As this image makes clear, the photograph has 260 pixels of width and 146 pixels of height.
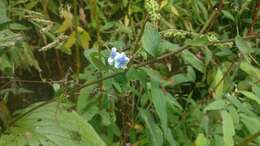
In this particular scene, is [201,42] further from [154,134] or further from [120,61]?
[154,134]

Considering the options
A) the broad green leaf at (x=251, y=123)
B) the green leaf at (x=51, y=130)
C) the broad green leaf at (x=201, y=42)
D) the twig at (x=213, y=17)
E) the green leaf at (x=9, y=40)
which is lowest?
the broad green leaf at (x=251, y=123)

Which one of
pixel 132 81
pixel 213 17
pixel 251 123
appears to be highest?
pixel 213 17

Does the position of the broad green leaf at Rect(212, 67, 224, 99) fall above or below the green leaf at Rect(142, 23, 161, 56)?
below

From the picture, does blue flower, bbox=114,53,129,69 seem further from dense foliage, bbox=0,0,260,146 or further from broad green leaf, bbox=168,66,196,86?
broad green leaf, bbox=168,66,196,86

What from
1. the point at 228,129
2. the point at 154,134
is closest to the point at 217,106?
the point at 228,129

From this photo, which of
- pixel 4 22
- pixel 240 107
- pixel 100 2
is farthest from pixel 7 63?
pixel 240 107

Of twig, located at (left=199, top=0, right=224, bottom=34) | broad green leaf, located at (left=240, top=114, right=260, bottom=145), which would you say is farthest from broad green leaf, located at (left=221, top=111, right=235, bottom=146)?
twig, located at (left=199, top=0, right=224, bottom=34)

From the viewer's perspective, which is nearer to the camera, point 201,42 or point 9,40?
point 201,42

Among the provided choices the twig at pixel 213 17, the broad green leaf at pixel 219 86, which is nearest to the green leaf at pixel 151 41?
the broad green leaf at pixel 219 86

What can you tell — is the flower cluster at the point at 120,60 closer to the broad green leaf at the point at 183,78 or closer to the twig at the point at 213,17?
the broad green leaf at the point at 183,78
